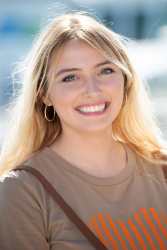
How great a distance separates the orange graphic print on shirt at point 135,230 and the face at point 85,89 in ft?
1.34

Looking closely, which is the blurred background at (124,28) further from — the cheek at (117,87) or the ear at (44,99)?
A: the cheek at (117,87)

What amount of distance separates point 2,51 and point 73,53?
10.7 ft

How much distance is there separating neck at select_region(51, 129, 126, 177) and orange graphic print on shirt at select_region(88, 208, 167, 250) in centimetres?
24

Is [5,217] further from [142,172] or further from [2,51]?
[2,51]

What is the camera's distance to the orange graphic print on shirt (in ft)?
5.12

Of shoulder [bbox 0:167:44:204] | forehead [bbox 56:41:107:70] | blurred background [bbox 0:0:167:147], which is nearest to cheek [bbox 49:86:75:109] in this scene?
forehead [bbox 56:41:107:70]

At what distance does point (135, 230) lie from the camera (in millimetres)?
1611

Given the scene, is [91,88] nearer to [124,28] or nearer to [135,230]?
[135,230]

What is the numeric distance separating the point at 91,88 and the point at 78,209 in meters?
0.52

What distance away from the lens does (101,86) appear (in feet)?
5.55

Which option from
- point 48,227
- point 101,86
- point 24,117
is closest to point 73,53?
point 101,86

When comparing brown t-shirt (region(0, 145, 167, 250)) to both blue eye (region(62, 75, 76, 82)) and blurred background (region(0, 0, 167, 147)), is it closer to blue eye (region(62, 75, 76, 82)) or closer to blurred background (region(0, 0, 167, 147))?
blue eye (region(62, 75, 76, 82))

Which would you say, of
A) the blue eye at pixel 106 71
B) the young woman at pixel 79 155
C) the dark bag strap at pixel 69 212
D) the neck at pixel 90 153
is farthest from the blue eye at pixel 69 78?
the dark bag strap at pixel 69 212

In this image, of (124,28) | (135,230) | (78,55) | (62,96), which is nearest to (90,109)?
(62,96)
